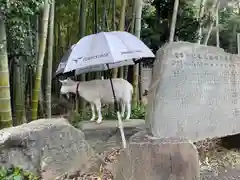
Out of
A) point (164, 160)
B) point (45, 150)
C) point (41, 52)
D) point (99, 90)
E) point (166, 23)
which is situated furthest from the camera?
point (166, 23)

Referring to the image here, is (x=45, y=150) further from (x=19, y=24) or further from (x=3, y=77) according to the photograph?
(x=19, y=24)

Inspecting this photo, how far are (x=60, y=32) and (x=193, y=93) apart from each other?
7.38 meters

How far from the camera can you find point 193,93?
3.72m

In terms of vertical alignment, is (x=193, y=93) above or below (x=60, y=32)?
below

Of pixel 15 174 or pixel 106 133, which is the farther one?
pixel 106 133

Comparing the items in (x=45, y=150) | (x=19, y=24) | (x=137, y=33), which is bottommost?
(x=45, y=150)

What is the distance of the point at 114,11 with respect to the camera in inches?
338

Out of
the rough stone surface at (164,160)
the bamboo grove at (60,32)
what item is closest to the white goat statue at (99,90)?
the bamboo grove at (60,32)

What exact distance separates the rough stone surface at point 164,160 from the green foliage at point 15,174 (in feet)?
3.52

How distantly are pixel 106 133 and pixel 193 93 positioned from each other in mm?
1910

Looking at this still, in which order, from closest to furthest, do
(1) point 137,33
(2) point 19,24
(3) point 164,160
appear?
(3) point 164,160
(2) point 19,24
(1) point 137,33

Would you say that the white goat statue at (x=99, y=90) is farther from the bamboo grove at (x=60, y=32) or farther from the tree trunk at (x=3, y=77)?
the tree trunk at (x=3, y=77)

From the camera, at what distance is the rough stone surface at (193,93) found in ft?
11.5

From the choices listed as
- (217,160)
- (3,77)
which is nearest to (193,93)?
(217,160)
